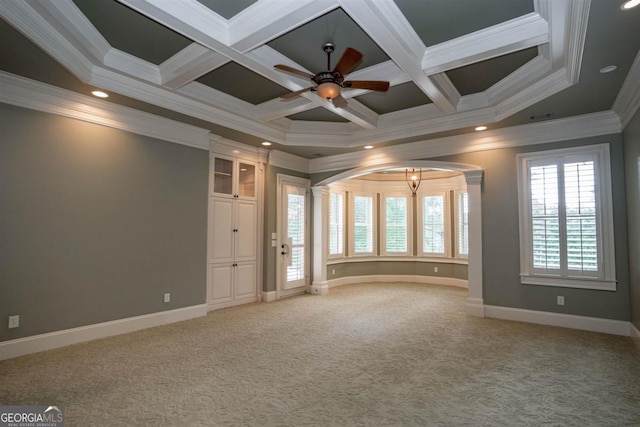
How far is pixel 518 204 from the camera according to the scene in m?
5.39

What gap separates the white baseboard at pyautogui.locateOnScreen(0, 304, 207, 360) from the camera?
12.4 ft

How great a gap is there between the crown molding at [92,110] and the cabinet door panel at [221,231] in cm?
98

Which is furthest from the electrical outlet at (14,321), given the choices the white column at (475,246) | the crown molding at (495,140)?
the white column at (475,246)

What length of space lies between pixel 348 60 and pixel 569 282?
14.1 feet

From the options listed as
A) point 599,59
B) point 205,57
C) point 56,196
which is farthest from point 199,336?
point 599,59

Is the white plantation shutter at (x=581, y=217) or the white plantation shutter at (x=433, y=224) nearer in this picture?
the white plantation shutter at (x=581, y=217)

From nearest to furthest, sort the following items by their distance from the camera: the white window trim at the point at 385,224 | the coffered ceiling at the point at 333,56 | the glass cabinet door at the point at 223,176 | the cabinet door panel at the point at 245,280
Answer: the coffered ceiling at the point at 333,56 < the glass cabinet door at the point at 223,176 < the cabinet door panel at the point at 245,280 < the white window trim at the point at 385,224

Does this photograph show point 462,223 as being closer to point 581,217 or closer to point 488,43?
point 581,217

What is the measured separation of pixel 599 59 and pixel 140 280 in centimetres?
565

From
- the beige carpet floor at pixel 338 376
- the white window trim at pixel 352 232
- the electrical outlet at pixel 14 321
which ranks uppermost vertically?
the white window trim at pixel 352 232

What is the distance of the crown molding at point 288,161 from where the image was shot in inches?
272

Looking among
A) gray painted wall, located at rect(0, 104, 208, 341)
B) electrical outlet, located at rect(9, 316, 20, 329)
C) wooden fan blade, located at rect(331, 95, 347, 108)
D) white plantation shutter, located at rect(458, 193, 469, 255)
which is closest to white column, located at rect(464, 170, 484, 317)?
wooden fan blade, located at rect(331, 95, 347, 108)

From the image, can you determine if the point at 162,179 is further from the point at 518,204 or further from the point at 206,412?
the point at 518,204

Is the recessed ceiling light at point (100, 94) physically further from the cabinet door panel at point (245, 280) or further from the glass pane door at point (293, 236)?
the glass pane door at point (293, 236)
